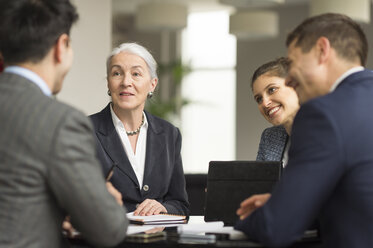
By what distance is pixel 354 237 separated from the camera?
188 cm

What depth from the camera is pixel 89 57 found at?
17.5 ft

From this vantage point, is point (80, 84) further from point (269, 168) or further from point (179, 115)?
point (179, 115)

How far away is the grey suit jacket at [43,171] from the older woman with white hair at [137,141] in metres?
1.31

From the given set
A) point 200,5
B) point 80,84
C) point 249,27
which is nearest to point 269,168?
point 80,84

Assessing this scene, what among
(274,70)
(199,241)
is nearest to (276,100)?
(274,70)

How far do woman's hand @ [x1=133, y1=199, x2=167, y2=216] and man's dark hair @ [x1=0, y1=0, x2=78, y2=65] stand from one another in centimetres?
125

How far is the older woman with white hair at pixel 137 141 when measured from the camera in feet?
10.4

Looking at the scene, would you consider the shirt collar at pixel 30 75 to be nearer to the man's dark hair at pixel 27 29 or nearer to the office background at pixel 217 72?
the man's dark hair at pixel 27 29

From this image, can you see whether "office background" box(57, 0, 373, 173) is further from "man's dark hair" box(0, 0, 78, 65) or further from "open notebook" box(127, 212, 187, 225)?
"man's dark hair" box(0, 0, 78, 65)

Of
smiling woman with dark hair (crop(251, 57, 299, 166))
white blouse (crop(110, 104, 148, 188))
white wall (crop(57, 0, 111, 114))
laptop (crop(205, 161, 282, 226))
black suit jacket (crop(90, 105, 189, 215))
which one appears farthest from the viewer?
white wall (crop(57, 0, 111, 114))

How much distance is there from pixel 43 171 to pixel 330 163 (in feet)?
2.79

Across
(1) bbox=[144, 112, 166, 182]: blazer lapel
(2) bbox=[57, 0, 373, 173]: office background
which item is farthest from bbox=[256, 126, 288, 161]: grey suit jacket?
(2) bbox=[57, 0, 373, 173]: office background

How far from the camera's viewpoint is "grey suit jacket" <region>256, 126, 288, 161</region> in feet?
11.4

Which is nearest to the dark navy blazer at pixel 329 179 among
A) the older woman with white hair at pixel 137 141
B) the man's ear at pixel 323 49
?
the man's ear at pixel 323 49
